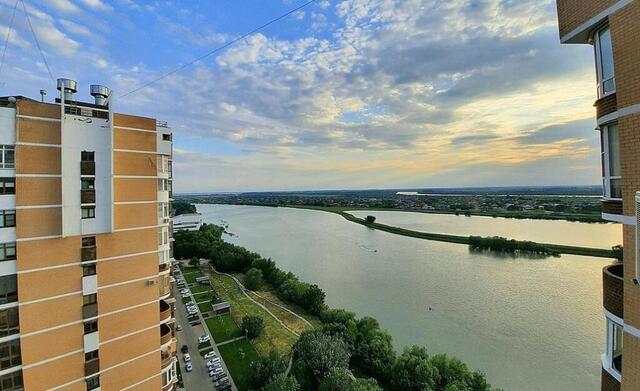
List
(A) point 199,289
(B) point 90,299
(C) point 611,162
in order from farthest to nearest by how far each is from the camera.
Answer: (A) point 199,289 → (B) point 90,299 → (C) point 611,162

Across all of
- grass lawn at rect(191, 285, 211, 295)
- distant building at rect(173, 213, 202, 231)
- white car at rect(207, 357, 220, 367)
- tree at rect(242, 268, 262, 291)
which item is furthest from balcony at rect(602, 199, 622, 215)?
distant building at rect(173, 213, 202, 231)

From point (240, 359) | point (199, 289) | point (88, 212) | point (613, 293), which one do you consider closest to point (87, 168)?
point (88, 212)

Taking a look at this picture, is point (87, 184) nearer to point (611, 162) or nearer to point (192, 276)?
point (611, 162)

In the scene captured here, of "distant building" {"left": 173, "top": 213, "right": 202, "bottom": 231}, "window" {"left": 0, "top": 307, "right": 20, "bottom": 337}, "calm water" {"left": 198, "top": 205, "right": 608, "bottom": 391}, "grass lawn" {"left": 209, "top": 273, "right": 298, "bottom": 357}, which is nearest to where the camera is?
"window" {"left": 0, "top": 307, "right": 20, "bottom": 337}

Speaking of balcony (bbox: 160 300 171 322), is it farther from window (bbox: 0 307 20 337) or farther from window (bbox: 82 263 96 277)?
window (bbox: 0 307 20 337)

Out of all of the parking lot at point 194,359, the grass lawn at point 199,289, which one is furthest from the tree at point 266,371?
the grass lawn at point 199,289

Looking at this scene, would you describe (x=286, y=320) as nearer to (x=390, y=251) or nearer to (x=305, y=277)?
(x=305, y=277)

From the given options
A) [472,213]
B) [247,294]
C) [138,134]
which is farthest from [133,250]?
[472,213]
